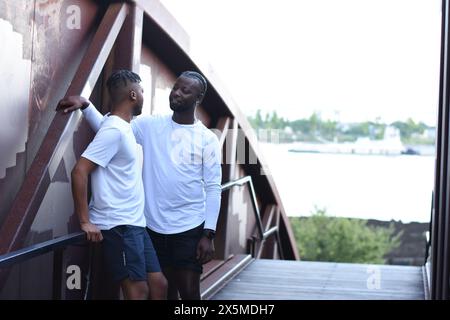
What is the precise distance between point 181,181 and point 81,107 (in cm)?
60

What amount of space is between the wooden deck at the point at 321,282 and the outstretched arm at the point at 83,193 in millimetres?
2675

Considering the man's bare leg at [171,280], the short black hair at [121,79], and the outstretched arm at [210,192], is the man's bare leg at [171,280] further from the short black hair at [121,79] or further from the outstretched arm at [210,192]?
the short black hair at [121,79]

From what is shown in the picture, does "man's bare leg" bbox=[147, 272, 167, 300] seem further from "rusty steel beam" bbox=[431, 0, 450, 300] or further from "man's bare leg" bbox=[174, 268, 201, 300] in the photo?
"rusty steel beam" bbox=[431, 0, 450, 300]

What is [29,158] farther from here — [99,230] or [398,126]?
[398,126]

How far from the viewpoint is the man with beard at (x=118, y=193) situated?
3.26 m

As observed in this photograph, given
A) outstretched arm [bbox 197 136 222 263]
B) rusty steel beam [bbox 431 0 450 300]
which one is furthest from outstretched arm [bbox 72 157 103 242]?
rusty steel beam [bbox 431 0 450 300]

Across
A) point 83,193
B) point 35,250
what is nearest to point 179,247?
point 83,193

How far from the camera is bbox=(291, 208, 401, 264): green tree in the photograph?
23.6 metres

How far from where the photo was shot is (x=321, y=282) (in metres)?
6.96

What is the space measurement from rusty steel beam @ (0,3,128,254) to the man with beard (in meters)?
0.29

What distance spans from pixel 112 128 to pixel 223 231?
4.17 meters
